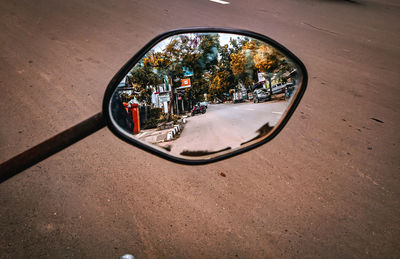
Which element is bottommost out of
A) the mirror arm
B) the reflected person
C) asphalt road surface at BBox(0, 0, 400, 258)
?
asphalt road surface at BBox(0, 0, 400, 258)

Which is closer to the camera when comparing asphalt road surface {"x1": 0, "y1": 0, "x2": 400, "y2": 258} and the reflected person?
the reflected person

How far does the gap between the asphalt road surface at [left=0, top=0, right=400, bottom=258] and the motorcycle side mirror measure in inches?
30.3

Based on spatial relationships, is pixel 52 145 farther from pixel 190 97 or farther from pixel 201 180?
pixel 201 180

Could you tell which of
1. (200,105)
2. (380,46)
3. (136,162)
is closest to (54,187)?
(136,162)

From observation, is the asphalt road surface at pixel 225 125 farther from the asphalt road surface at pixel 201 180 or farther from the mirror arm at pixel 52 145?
the asphalt road surface at pixel 201 180

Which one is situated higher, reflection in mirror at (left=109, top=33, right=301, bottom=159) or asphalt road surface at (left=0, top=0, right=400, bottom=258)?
reflection in mirror at (left=109, top=33, right=301, bottom=159)

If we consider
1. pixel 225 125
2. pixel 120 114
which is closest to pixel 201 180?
pixel 225 125

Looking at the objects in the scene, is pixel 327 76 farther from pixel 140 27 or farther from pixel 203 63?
pixel 140 27

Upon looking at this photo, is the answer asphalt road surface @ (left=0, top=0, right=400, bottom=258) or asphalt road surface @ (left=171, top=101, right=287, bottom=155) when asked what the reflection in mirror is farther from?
asphalt road surface @ (left=0, top=0, right=400, bottom=258)

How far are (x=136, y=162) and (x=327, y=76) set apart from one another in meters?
3.28

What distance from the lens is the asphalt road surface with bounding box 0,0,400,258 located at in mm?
1298

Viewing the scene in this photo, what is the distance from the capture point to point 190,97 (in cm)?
72

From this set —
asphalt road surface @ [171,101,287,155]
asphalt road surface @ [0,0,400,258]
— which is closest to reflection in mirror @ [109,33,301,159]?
asphalt road surface @ [171,101,287,155]

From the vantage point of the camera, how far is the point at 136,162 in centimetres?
183
